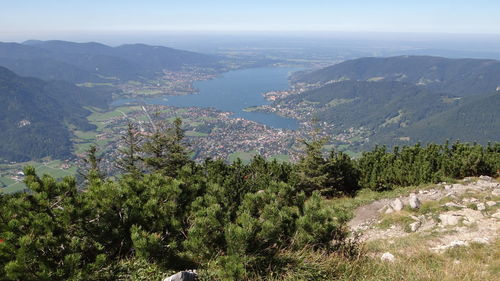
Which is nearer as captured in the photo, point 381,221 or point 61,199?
point 61,199

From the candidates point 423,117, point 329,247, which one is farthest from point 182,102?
point 329,247

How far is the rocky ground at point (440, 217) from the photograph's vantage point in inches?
351

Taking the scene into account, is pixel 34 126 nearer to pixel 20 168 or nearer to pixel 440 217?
pixel 20 168

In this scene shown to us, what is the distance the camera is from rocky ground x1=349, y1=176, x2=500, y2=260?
29.3ft

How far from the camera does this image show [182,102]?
19488 cm

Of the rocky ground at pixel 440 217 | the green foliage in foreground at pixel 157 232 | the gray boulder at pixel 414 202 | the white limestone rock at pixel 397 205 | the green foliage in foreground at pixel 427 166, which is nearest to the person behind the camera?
the green foliage in foreground at pixel 157 232

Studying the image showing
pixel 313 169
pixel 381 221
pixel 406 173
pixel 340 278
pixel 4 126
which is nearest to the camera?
pixel 340 278

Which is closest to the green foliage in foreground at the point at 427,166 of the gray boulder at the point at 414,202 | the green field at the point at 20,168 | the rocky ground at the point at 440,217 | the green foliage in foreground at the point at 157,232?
the rocky ground at the point at 440,217

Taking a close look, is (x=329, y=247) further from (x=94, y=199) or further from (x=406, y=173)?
(x=406, y=173)

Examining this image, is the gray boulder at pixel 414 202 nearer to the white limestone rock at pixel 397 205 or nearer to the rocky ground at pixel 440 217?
the rocky ground at pixel 440 217

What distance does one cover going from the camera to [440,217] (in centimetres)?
1056

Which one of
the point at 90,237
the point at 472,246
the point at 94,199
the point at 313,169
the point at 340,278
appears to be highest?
the point at 94,199

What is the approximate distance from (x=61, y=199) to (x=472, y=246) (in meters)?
9.43

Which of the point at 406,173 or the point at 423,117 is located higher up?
the point at 406,173
